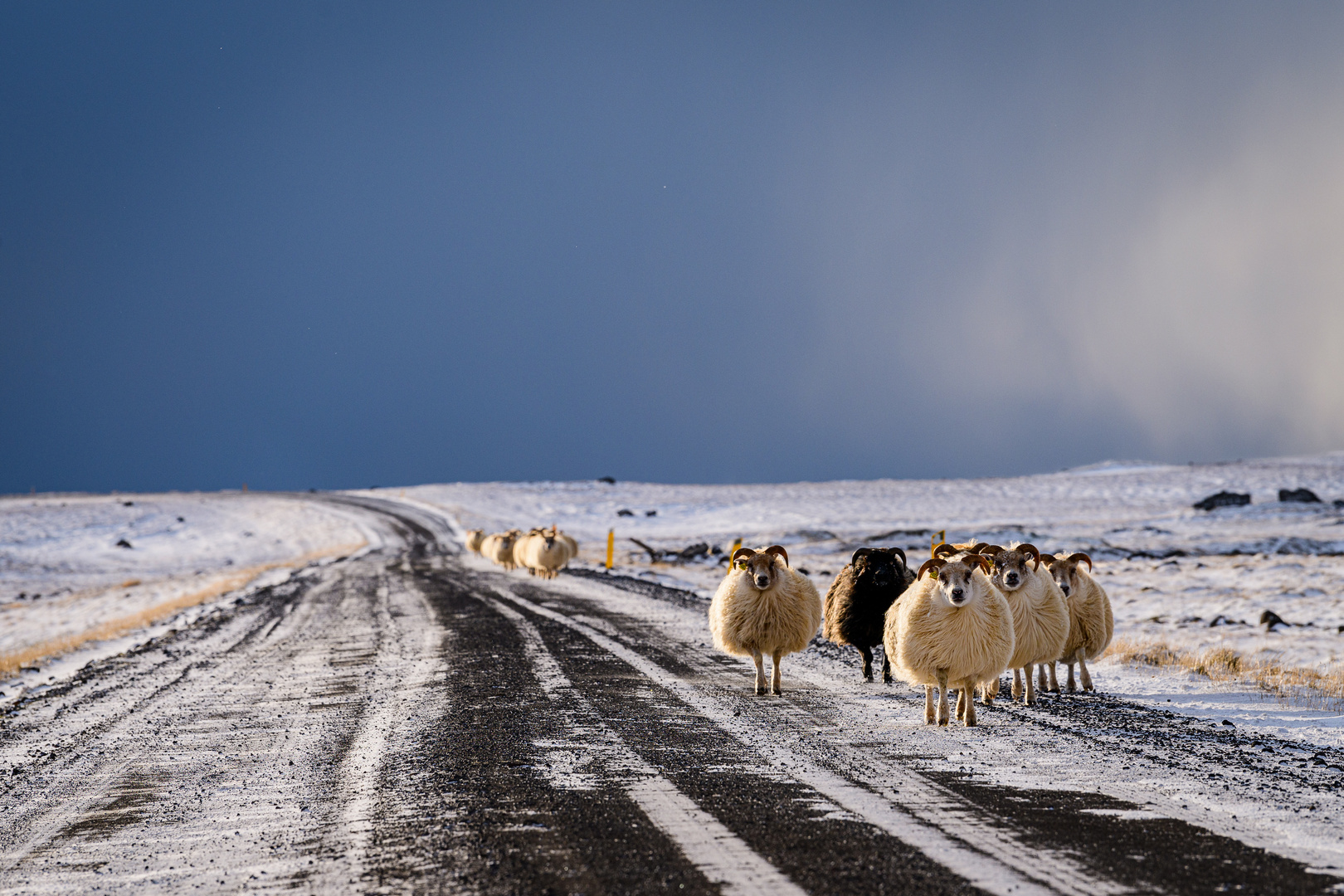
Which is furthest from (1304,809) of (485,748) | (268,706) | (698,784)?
(268,706)

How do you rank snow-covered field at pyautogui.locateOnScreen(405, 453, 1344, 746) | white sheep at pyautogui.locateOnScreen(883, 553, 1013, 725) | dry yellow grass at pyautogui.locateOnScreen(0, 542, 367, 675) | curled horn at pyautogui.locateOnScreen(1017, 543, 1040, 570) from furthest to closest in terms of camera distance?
dry yellow grass at pyautogui.locateOnScreen(0, 542, 367, 675) < snow-covered field at pyautogui.locateOnScreen(405, 453, 1344, 746) < curled horn at pyautogui.locateOnScreen(1017, 543, 1040, 570) < white sheep at pyautogui.locateOnScreen(883, 553, 1013, 725)

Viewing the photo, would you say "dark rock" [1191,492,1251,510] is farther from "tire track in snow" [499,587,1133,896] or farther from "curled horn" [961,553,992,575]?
"tire track in snow" [499,587,1133,896]

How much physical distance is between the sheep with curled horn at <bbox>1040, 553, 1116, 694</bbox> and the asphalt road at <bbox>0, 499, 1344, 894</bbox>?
843 mm

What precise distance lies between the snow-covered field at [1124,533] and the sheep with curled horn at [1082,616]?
53 centimetres

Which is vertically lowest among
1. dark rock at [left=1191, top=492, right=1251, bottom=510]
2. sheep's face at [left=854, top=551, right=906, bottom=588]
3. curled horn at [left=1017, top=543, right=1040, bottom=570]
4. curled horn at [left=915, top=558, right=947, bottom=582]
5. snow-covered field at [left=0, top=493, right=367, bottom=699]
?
snow-covered field at [left=0, top=493, right=367, bottom=699]

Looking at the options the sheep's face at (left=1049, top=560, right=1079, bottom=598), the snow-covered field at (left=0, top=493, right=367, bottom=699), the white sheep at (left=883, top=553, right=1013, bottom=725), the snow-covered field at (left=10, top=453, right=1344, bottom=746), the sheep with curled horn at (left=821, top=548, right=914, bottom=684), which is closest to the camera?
the white sheep at (left=883, top=553, right=1013, bottom=725)

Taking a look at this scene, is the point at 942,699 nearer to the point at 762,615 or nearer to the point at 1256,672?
the point at 762,615

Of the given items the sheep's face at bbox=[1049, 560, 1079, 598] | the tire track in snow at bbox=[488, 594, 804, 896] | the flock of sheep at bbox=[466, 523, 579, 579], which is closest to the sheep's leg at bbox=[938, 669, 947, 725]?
the sheep's face at bbox=[1049, 560, 1079, 598]

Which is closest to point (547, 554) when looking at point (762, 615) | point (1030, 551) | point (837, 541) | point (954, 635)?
point (837, 541)

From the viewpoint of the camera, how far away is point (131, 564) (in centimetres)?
5403

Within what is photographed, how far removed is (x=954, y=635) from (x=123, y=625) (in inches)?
792

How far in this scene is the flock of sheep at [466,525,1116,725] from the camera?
9258 mm

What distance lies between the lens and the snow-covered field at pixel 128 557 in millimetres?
24388

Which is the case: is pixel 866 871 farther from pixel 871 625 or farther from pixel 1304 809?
pixel 871 625
